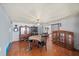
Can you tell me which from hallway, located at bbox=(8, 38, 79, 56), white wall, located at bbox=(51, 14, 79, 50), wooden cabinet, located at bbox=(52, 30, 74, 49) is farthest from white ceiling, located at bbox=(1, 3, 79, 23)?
hallway, located at bbox=(8, 38, 79, 56)

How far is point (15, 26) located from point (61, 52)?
71 centimetres

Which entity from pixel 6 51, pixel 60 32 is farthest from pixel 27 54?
pixel 60 32

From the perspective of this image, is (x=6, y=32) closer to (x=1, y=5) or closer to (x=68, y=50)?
(x=1, y=5)

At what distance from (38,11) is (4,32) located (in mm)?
537

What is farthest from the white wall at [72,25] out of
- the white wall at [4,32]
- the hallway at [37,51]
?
the white wall at [4,32]

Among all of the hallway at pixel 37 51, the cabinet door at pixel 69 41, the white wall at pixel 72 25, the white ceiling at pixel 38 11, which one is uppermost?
the white ceiling at pixel 38 11

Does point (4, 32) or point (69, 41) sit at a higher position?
point (4, 32)

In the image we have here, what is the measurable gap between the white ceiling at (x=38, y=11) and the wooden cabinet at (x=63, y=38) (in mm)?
201

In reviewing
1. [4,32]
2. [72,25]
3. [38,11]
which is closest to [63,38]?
[72,25]

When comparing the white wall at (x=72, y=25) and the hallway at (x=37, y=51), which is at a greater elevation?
the white wall at (x=72, y=25)

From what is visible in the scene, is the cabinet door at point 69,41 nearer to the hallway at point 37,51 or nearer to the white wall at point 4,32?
the hallway at point 37,51

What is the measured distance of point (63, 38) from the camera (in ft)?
6.03

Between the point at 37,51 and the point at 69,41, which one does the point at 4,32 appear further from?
the point at 69,41

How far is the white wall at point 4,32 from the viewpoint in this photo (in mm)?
1776
